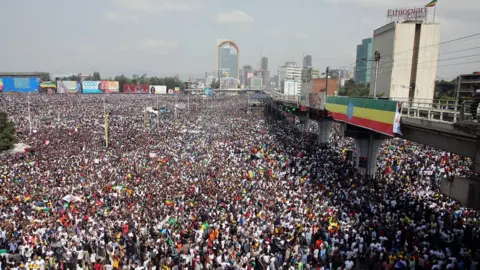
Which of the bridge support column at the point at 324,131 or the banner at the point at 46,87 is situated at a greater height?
the banner at the point at 46,87

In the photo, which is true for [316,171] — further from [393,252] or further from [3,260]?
[3,260]

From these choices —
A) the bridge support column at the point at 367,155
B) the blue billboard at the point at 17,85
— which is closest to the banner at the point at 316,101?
the bridge support column at the point at 367,155

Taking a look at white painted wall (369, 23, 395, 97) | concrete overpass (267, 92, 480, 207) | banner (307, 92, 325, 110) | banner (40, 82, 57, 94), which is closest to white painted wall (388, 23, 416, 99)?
white painted wall (369, 23, 395, 97)

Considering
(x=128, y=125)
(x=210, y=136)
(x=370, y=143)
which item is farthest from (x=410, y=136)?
(x=128, y=125)

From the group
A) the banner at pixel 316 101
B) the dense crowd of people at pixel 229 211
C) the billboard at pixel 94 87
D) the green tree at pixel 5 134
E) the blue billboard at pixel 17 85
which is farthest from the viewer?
the billboard at pixel 94 87

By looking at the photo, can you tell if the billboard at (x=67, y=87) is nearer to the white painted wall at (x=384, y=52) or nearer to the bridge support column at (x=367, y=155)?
the white painted wall at (x=384, y=52)
